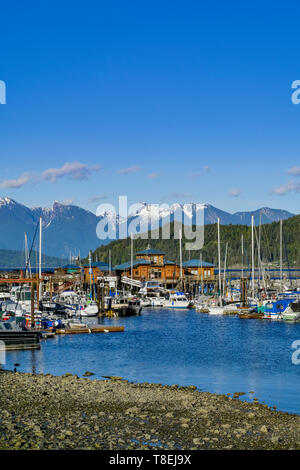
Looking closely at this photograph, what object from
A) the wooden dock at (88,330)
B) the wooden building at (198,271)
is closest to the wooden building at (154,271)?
the wooden building at (198,271)

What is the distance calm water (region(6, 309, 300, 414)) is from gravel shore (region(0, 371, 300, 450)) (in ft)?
10.2

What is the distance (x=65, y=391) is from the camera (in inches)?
991

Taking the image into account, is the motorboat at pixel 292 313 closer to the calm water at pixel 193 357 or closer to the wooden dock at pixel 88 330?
the calm water at pixel 193 357

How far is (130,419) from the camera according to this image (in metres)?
20.8

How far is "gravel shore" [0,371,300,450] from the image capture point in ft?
58.1

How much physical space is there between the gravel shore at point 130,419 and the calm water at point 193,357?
310cm

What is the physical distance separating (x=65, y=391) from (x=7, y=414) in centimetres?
493

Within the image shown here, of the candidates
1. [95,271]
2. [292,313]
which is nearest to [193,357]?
[292,313]

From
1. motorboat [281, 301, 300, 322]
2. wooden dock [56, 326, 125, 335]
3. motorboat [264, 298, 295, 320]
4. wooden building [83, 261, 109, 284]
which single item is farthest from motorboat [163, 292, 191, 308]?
wooden dock [56, 326, 125, 335]

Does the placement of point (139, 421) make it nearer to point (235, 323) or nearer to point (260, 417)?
point (260, 417)

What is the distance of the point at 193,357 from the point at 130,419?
19.1 metres

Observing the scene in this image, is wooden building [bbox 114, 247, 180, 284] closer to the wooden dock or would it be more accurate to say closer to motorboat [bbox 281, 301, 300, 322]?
motorboat [bbox 281, 301, 300, 322]

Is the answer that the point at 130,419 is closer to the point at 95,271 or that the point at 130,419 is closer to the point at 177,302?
the point at 177,302

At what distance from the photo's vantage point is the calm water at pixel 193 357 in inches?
1177
